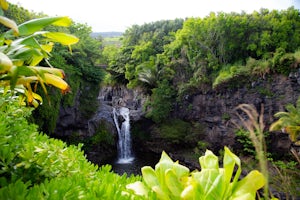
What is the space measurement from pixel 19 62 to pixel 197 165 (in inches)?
459

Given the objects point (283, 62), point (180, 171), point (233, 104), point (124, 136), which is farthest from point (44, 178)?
point (124, 136)

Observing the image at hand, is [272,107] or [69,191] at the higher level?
[69,191]

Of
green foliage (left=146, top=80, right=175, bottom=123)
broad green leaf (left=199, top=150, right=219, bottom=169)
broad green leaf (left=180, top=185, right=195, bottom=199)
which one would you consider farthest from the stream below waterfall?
broad green leaf (left=180, top=185, right=195, bottom=199)

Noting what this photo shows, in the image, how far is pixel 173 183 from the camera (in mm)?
1133

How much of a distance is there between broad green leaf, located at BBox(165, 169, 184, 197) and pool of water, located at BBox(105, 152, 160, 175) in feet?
34.8

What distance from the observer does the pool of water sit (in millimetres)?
11744

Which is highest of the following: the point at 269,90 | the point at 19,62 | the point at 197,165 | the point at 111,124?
the point at 19,62

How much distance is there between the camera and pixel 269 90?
11328 mm

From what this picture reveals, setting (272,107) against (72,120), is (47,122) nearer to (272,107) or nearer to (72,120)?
(72,120)

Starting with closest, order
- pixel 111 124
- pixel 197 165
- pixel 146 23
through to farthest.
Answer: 1. pixel 197 165
2. pixel 111 124
3. pixel 146 23

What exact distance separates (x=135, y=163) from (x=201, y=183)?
12.1m

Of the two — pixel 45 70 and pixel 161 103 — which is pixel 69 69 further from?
pixel 45 70

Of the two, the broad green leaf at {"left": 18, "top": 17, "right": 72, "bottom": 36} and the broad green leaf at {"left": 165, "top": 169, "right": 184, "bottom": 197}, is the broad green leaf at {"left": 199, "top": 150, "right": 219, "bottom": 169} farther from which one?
the broad green leaf at {"left": 18, "top": 17, "right": 72, "bottom": 36}

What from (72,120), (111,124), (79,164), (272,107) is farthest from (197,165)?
(79,164)
